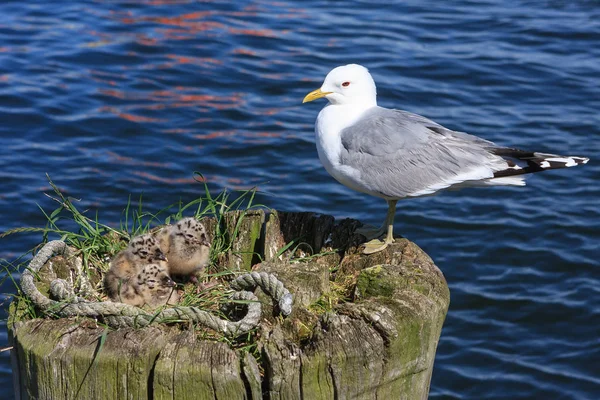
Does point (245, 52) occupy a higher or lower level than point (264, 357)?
lower

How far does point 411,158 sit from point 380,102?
5.65 m

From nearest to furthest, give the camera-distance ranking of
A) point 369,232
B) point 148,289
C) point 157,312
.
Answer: point 157,312 → point 148,289 → point 369,232

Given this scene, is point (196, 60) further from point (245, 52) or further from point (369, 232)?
point (369, 232)

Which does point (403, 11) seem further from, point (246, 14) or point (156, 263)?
point (156, 263)

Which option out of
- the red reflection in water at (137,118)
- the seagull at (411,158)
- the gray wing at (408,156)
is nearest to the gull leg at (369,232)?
the seagull at (411,158)

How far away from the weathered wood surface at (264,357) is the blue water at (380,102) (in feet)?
11.6

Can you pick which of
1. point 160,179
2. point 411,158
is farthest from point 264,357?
point 160,179

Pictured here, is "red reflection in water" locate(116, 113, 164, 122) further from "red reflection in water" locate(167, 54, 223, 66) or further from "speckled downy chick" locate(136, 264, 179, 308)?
"speckled downy chick" locate(136, 264, 179, 308)

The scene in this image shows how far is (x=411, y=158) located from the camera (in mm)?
5871

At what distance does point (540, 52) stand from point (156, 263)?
31.7ft

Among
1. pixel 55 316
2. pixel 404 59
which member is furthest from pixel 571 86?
pixel 55 316

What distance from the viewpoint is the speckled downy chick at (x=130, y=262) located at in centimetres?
474

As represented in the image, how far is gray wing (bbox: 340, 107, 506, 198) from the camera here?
5.79 meters

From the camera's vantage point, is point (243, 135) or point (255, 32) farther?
point (255, 32)
